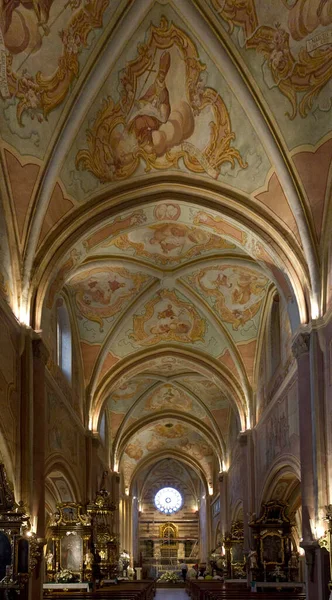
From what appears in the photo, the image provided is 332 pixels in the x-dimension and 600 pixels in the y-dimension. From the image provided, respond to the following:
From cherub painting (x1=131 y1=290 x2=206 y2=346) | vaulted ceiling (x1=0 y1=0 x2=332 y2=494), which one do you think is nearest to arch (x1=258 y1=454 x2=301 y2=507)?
vaulted ceiling (x1=0 y1=0 x2=332 y2=494)

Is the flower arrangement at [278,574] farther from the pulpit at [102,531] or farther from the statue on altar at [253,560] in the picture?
the pulpit at [102,531]

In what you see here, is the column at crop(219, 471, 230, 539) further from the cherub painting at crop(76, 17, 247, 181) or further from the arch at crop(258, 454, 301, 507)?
the cherub painting at crop(76, 17, 247, 181)

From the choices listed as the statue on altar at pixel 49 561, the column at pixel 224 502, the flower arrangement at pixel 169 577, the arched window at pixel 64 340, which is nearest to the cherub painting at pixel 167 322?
the arched window at pixel 64 340

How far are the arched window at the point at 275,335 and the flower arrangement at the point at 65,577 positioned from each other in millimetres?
8116

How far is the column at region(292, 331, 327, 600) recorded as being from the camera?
14547 millimetres

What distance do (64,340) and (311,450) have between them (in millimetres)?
10179

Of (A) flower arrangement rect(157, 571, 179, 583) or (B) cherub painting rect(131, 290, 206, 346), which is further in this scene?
(A) flower arrangement rect(157, 571, 179, 583)

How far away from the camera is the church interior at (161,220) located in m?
13.4

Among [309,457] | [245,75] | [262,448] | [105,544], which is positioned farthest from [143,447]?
[245,75]

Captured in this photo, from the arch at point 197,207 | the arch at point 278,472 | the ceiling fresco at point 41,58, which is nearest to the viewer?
the ceiling fresco at point 41,58

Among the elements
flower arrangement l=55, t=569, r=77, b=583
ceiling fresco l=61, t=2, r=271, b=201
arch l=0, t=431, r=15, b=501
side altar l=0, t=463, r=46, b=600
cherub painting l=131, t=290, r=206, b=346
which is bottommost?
flower arrangement l=55, t=569, r=77, b=583

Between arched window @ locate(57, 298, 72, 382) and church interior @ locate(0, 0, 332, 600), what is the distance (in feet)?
0.21

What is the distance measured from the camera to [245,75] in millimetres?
14180

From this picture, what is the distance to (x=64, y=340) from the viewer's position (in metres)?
23.3
